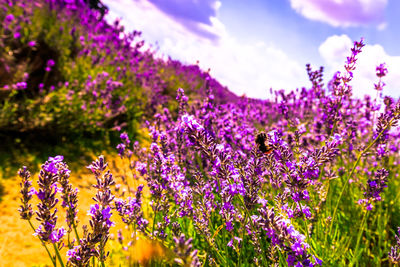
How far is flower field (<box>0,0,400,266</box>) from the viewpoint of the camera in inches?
55.5

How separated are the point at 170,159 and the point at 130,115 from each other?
4.52 m

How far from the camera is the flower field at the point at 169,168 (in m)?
1.41

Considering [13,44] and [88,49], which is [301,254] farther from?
[88,49]

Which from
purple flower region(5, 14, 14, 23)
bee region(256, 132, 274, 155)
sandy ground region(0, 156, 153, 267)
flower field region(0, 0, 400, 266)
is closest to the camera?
flower field region(0, 0, 400, 266)

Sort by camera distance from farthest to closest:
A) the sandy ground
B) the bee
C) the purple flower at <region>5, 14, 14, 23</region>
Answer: the purple flower at <region>5, 14, 14, 23</region>
the sandy ground
the bee

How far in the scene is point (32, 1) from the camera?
595 centimetres

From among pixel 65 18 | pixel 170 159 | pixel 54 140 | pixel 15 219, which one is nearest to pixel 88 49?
pixel 65 18

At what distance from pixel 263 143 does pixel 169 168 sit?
37.2 inches

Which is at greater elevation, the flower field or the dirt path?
the flower field

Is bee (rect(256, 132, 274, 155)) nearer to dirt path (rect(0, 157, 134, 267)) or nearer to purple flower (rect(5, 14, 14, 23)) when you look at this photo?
dirt path (rect(0, 157, 134, 267))

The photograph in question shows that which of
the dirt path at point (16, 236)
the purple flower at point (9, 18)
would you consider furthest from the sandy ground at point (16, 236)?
the purple flower at point (9, 18)

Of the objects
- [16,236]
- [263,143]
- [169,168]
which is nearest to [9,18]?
[16,236]

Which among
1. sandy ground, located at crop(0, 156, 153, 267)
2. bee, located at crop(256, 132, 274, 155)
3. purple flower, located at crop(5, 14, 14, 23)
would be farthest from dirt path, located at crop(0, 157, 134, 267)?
purple flower, located at crop(5, 14, 14, 23)

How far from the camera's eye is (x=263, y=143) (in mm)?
1638
